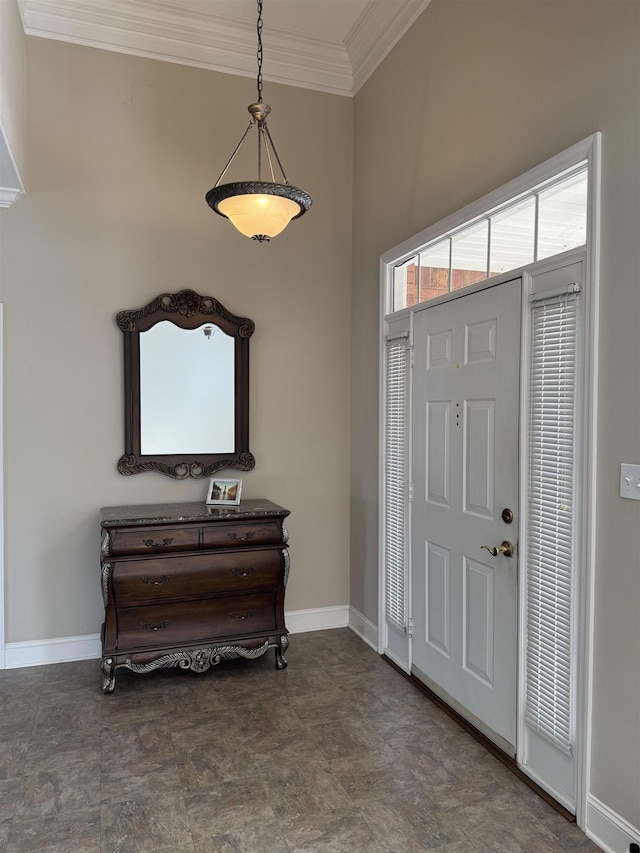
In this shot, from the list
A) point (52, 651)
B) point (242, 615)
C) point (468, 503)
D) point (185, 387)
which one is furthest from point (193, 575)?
point (468, 503)

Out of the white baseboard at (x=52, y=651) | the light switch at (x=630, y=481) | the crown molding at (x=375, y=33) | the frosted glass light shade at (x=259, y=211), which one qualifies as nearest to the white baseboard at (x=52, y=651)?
the white baseboard at (x=52, y=651)

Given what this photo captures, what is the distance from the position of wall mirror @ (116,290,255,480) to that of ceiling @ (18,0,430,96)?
1589mm

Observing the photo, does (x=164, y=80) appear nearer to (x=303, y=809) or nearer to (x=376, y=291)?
(x=376, y=291)

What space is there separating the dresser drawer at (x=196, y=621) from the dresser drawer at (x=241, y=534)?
Answer: 0.33m

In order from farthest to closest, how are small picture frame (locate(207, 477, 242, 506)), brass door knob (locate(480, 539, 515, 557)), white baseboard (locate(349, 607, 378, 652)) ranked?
1. white baseboard (locate(349, 607, 378, 652))
2. small picture frame (locate(207, 477, 242, 506))
3. brass door knob (locate(480, 539, 515, 557))

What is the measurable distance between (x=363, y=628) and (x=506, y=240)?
108 inches

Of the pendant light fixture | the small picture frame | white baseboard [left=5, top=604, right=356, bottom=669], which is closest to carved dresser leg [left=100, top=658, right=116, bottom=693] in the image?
white baseboard [left=5, top=604, right=356, bottom=669]

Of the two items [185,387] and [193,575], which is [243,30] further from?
[193,575]

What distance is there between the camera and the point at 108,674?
3391mm

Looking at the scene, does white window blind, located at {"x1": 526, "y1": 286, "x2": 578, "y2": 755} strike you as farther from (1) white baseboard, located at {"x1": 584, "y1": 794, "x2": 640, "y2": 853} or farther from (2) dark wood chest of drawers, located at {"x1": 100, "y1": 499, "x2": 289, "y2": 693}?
(2) dark wood chest of drawers, located at {"x1": 100, "y1": 499, "x2": 289, "y2": 693}

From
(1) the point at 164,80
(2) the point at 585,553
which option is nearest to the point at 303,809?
(2) the point at 585,553

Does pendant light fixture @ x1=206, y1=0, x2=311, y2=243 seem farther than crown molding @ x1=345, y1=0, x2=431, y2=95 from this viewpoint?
No

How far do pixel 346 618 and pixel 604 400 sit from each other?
2885mm

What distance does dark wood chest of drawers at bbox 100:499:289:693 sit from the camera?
3.42 metres
